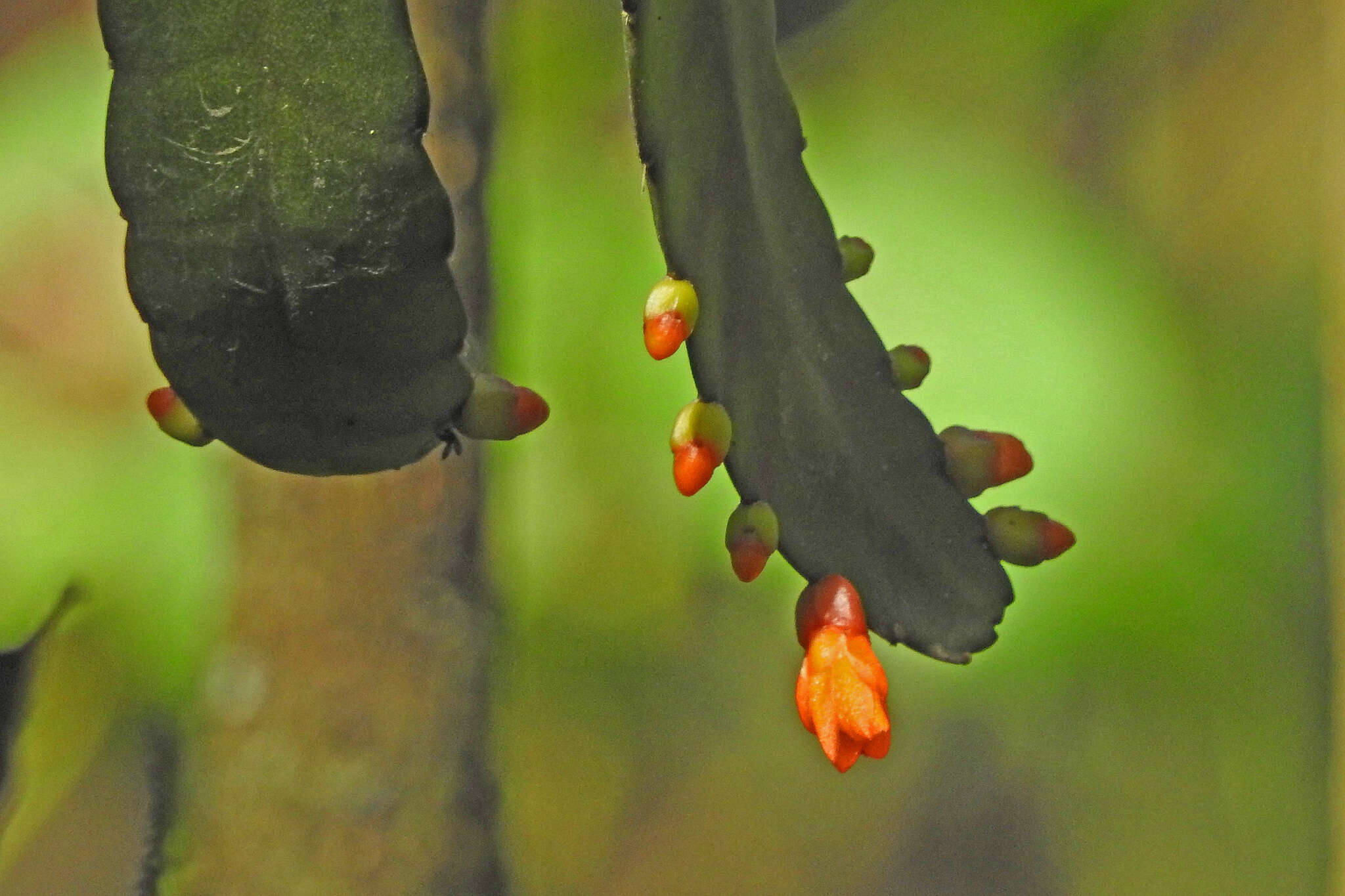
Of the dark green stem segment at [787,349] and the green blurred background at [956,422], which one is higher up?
the dark green stem segment at [787,349]

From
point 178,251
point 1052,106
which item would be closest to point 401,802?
point 178,251

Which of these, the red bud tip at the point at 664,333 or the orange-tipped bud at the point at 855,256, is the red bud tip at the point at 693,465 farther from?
the orange-tipped bud at the point at 855,256

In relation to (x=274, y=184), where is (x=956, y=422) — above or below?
below

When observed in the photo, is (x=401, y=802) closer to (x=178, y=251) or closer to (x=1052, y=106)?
(x=178, y=251)

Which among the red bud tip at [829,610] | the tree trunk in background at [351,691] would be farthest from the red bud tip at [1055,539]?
the tree trunk in background at [351,691]

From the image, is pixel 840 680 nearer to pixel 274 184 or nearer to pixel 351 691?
pixel 274 184

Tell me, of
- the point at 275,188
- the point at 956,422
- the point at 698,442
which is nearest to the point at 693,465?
the point at 698,442
